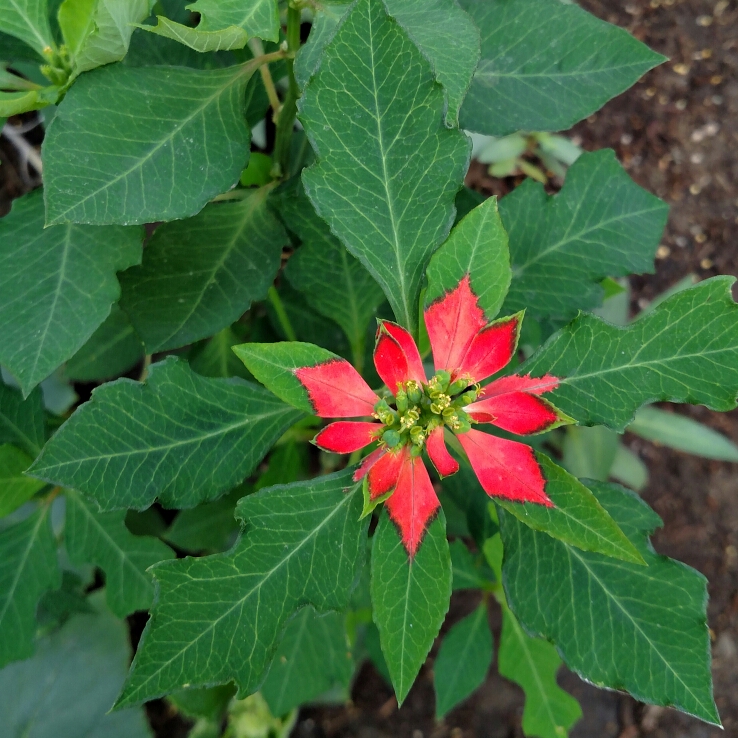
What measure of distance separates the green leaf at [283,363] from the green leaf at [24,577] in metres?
0.55

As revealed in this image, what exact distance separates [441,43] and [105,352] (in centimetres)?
93

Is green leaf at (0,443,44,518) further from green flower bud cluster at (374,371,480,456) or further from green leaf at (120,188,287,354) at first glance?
green flower bud cluster at (374,371,480,456)

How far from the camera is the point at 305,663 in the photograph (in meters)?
1.23

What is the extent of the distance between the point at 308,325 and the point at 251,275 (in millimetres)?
326

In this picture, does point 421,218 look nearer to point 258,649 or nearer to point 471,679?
point 258,649

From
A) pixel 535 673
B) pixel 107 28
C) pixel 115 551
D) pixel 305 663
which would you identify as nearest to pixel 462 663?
pixel 535 673

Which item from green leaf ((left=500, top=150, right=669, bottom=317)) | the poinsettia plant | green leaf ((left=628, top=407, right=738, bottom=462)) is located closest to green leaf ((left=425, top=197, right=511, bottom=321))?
the poinsettia plant

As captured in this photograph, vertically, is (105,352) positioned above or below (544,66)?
below

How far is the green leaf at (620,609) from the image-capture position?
2.39 ft

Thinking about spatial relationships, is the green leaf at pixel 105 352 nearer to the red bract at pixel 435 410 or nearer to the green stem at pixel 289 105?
the green stem at pixel 289 105

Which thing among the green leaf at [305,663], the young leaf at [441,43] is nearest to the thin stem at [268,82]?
the young leaf at [441,43]

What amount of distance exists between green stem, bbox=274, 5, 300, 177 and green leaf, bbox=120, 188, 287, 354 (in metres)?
0.12

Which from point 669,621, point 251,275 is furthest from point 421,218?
point 669,621

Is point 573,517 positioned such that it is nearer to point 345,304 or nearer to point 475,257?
point 475,257
